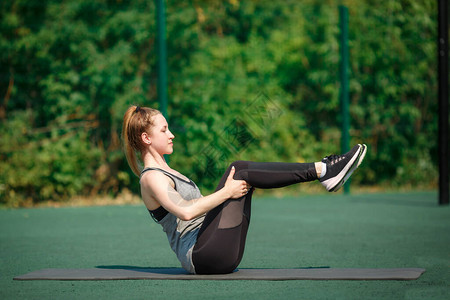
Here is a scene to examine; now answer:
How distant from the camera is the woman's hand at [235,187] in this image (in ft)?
12.3

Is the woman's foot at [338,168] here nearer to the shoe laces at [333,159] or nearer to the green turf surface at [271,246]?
the shoe laces at [333,159]

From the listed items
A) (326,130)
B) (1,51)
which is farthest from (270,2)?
(1,51)

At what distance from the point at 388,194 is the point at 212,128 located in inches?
108

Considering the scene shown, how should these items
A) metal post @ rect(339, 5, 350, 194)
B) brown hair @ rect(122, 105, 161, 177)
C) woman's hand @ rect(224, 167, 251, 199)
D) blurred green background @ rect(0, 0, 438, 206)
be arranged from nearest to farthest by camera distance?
Result: 1. woman's hand @ rect(224, 167, 251, 199)
2. brown hair @ rect(122, 105, 161, 177)
3. blurred green background @ rect(0, 0, 438, 206)
4. metal post @ rect(339, 5, 350, 194)

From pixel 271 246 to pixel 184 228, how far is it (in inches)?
68.9

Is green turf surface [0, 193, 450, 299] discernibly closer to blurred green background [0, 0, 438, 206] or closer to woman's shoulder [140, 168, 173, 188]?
woman's shoulder [140, 168, 173, 188]

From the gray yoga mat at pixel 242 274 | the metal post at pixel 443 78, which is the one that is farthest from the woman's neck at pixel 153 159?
the metal post at pixel 443 78

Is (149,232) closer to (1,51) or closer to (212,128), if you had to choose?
(212,128)

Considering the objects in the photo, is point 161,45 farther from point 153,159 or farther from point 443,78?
point 153,159

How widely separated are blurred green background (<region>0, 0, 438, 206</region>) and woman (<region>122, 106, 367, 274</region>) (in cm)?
536

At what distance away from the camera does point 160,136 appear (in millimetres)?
3975

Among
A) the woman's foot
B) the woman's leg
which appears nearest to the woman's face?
the woman's leg

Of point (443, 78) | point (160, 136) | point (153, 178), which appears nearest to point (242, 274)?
point (153, 178)

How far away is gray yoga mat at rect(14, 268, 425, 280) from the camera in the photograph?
3.92 meters
